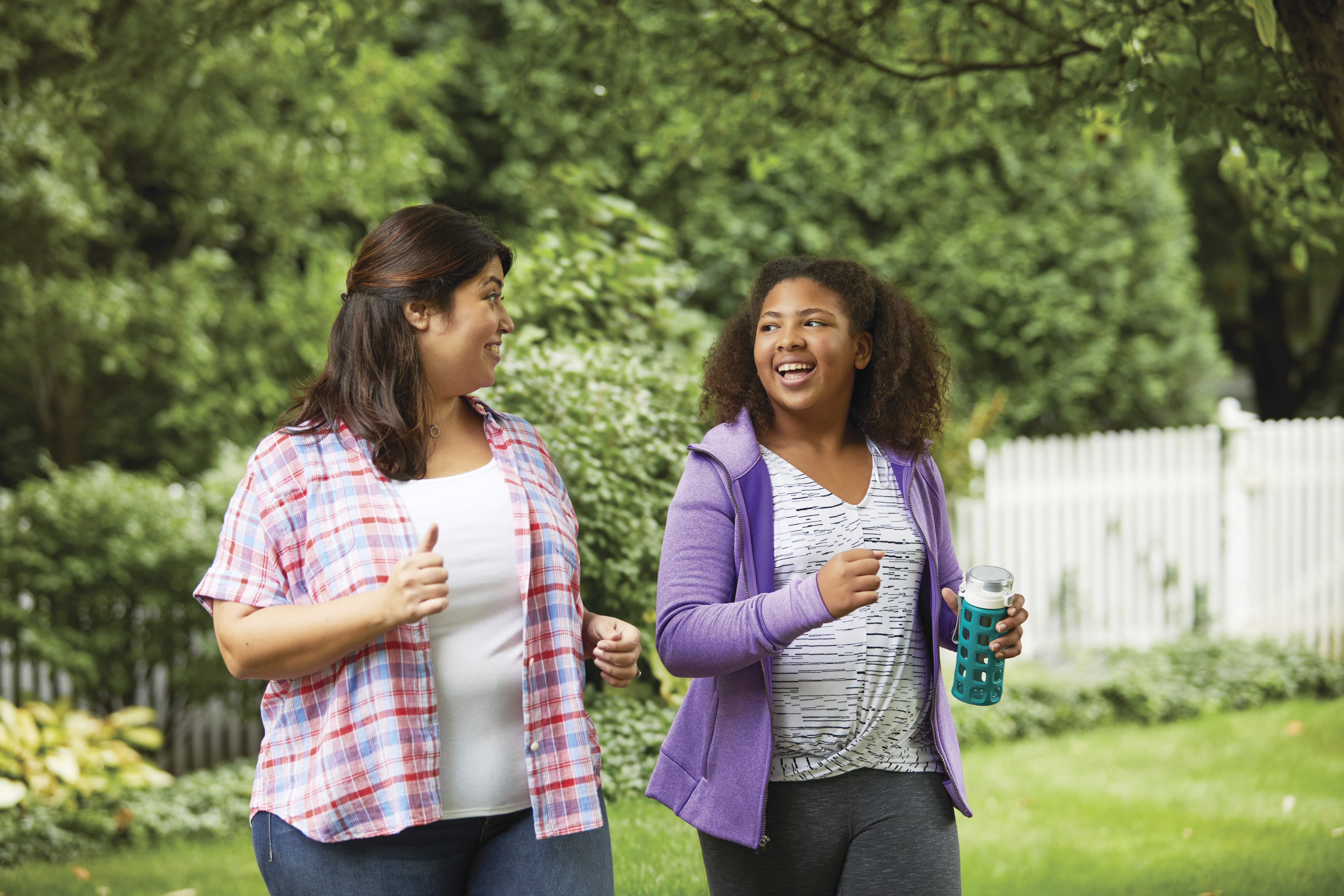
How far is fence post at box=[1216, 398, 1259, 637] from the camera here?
29.0 ft

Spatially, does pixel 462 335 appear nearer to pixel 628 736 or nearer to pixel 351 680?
pixel 351 680

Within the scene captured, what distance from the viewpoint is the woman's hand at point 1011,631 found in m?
2.14

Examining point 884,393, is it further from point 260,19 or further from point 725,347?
point 260,19

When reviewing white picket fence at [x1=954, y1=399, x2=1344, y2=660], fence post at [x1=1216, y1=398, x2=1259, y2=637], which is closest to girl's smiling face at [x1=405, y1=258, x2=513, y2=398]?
white picket fence at [x1=954, y1=399, x2=1344, y2=660]

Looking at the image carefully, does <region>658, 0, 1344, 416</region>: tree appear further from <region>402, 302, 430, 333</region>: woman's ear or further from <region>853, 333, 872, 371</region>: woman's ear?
<region>402, 302, 430, 333</region>: woman's ear

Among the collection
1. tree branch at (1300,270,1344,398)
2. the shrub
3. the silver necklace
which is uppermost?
tree branch at (1300,270,1344,398)

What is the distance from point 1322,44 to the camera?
9.00 feet

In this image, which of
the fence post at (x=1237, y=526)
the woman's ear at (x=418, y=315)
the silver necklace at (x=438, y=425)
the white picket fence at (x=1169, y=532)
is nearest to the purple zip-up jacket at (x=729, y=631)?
the silver necklace at (x=438, y=425)

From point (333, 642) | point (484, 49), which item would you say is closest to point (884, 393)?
point (333, 642)

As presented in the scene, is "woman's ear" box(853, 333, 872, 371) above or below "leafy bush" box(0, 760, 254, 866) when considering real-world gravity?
above

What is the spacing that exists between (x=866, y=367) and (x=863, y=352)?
0.04 m

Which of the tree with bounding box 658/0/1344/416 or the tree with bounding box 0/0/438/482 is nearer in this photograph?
the tree with bounding box 658/0/1344/416

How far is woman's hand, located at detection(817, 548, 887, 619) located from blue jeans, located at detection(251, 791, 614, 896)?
0.55 metres

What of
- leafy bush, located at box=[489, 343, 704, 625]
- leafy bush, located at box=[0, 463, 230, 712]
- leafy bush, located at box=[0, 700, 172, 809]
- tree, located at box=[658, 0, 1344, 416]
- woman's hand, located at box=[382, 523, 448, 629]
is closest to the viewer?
woman's hand, located at box=[382, 523, 448, 629]
